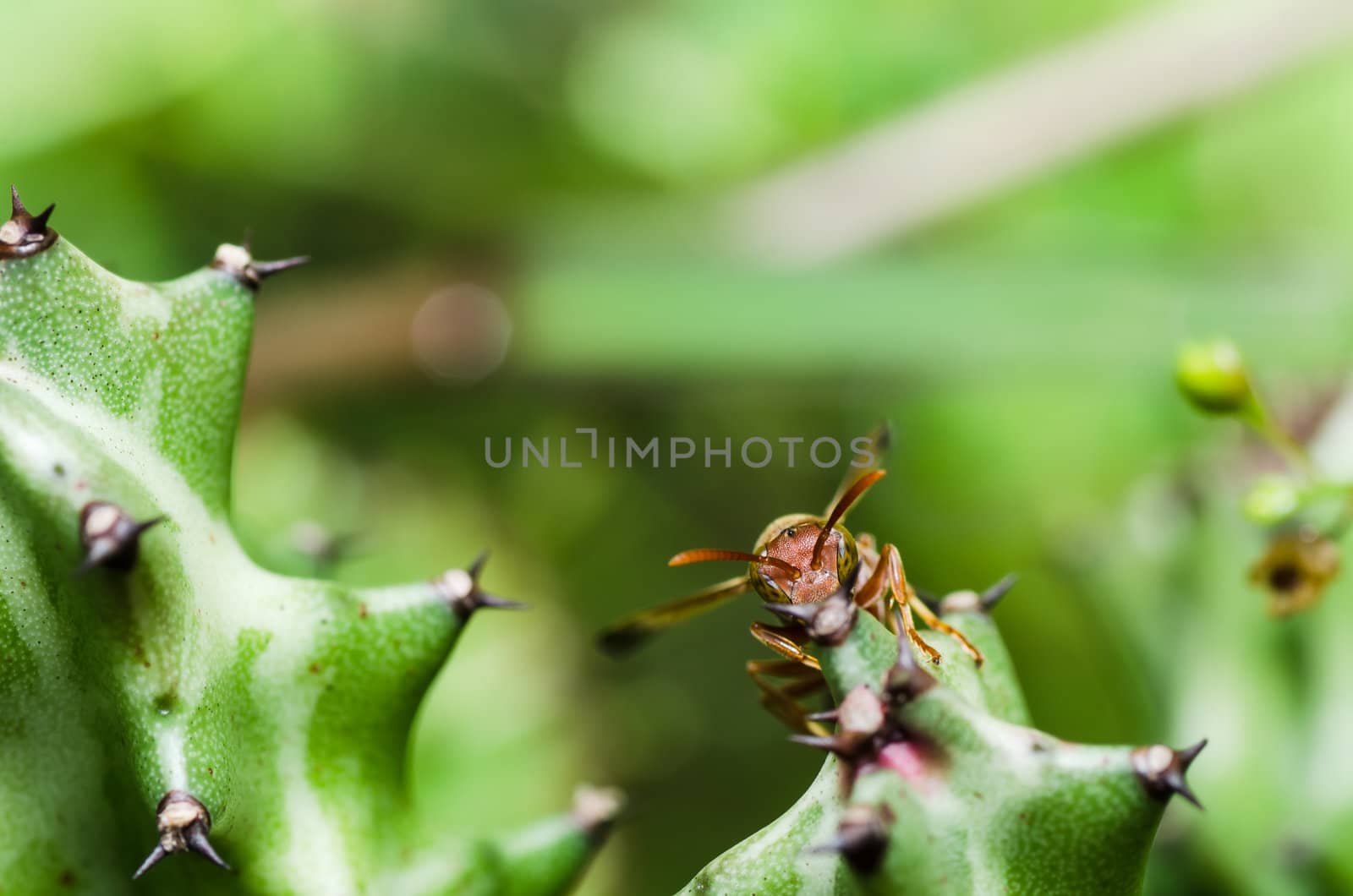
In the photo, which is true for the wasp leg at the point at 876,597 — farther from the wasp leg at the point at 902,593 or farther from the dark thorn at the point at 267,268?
the dark thorn at the point at 267,268

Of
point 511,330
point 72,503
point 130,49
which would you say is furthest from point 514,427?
point 72,503

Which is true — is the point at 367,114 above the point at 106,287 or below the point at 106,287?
above

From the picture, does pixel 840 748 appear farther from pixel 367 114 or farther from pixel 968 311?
pixel 367 114

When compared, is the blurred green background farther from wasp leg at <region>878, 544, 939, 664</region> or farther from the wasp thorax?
the wasp thorax

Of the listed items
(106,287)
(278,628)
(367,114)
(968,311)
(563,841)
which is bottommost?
(563,841)

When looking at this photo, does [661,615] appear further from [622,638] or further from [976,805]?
[976,805]

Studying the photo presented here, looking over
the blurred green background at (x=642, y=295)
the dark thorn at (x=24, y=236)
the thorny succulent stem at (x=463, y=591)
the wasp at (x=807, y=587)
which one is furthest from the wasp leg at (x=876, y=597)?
the blurred green background at (x=642, y=295)

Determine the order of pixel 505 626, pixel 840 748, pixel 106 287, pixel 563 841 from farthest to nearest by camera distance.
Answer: pixel 505 626 → pixel 563 841 → pixel 106 287 → pixel 840 748
